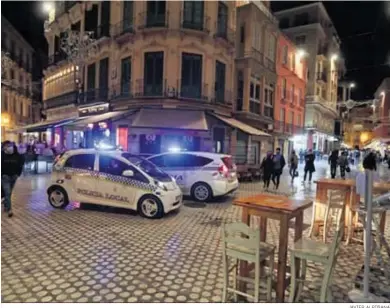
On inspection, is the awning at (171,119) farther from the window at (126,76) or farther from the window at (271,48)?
the window at (271,48)

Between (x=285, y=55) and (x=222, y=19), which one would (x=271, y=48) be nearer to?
(x=285, y=55)

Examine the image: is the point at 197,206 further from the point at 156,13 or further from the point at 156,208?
the point at 156,13

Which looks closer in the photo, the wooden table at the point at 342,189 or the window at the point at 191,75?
the wooden table at the point at 342,189

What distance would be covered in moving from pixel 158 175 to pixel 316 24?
33.2 meters

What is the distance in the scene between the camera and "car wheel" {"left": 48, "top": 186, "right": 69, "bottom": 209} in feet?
27.1

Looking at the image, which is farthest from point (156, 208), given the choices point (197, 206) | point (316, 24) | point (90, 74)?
point (316, 24)

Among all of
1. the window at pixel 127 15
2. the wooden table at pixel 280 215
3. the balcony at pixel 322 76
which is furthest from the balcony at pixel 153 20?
the balcony at pixel 322 76

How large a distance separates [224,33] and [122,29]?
5428 millimetres

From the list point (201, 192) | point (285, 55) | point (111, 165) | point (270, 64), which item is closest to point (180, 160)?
point (201, 192)

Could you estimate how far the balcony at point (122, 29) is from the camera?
52.9 feet

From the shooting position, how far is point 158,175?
26.5ft

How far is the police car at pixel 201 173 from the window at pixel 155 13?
28.1ft

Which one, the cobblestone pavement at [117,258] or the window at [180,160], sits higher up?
the window at [180,160]

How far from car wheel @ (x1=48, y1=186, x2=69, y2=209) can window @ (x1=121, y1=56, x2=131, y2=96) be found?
9088mm
